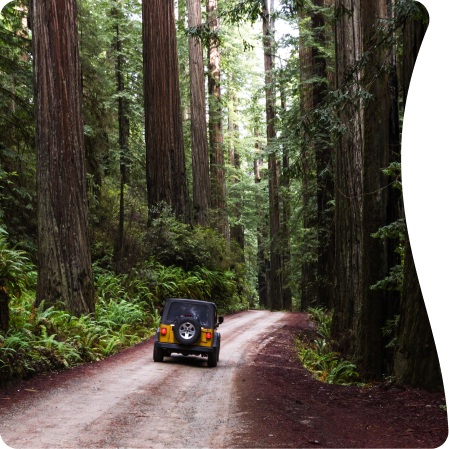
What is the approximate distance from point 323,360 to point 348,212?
3.98m

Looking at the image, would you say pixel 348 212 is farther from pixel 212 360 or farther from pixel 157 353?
pixel 157 353

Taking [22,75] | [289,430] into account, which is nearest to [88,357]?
[289,430]

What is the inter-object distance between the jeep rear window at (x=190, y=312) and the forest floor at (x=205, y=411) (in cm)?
108

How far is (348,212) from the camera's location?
1226 centimetres

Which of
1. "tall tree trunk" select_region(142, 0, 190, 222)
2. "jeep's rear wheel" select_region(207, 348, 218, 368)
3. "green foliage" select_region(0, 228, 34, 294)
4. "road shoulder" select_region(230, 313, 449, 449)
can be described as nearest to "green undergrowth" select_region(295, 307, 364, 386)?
"road shoulder" select_region(230, 313, 449, 449)

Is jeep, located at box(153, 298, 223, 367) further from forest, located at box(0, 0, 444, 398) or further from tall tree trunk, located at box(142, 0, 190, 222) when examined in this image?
tall tree trunk, located at box(142, 0, 190, 222)

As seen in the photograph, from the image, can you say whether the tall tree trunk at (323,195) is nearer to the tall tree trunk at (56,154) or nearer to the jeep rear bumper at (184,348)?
the jeep rear bumper at (184,348)

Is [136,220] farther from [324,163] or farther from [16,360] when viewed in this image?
[16,360]

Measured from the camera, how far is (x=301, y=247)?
23.1 metres

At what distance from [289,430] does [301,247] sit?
18.6 meters

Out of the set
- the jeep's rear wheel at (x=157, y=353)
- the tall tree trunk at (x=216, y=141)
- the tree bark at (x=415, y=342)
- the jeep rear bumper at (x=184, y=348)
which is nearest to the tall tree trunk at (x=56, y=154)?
the jeep's rear wheel at (x=157, y=353)

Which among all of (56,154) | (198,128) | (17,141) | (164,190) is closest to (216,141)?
(198,128)

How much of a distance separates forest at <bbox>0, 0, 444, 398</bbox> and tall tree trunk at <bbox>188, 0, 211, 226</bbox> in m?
0.08

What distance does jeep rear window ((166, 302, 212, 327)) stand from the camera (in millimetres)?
9656
